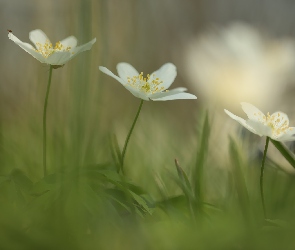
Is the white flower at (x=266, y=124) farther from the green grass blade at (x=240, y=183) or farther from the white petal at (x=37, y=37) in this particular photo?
the white petal at (x=37, y=37)

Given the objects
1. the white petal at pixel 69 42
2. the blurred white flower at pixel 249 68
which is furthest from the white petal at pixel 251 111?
the blurred white flower at pixel 249 68

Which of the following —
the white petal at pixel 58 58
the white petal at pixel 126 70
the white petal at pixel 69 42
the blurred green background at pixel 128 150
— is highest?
the white petal at pixel 69 42

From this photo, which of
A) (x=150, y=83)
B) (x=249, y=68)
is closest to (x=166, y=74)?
(x=150, y=83)

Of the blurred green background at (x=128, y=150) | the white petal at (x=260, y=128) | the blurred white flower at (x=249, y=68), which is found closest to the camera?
the blurred green background at (x=128, y=150)

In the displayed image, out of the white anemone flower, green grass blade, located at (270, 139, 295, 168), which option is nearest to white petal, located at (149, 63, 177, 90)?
the white anemone flower

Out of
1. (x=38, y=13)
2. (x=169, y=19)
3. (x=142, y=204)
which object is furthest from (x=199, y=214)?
(x=169, y=19)

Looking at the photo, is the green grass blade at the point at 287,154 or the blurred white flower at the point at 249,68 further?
the blurred white flower at the point at 249,68

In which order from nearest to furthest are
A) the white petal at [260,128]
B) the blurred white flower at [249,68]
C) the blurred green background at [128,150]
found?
the blurred green background at [128,150] → the white petal at [260,128] → the blurred white flower at [249,68]
